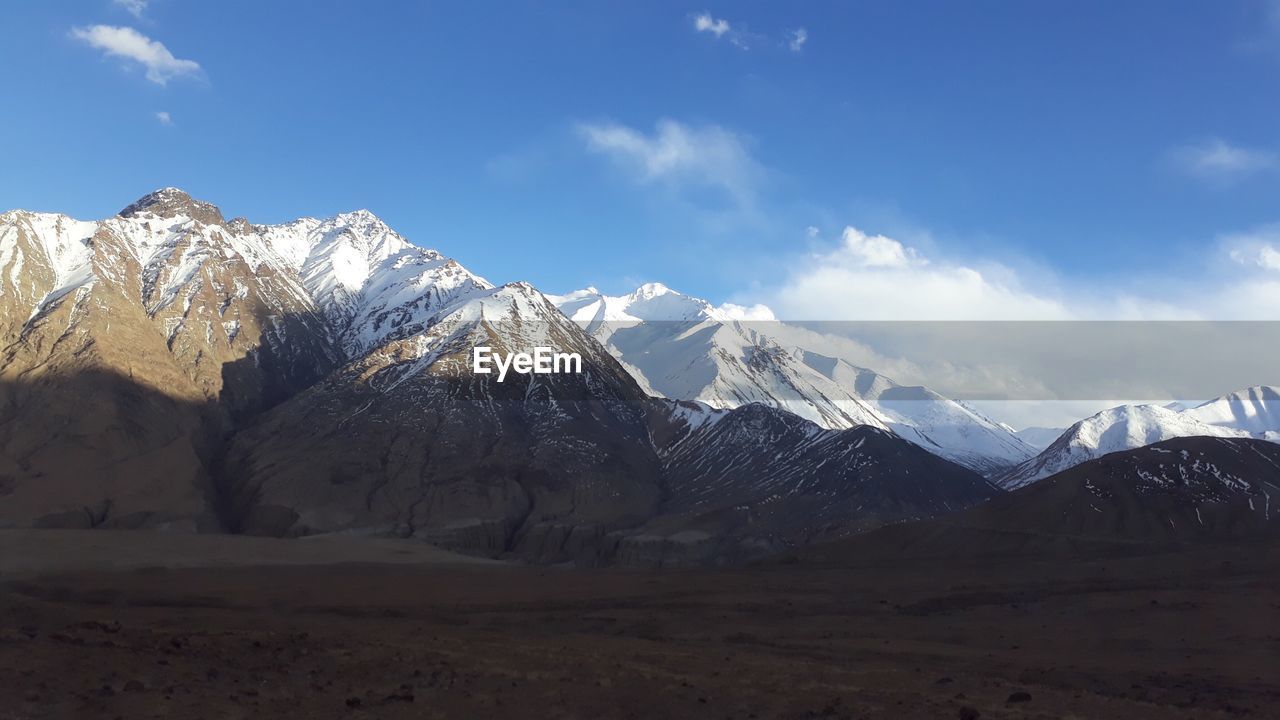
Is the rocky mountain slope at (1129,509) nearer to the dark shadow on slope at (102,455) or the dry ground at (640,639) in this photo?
the dry ground at (640,639)

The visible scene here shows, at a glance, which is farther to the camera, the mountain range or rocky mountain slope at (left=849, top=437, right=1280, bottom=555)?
the mountain range

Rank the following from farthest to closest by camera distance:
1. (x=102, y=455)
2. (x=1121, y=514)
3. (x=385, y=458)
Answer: (x=385, y=458) → (x=102, y=455) → (x=1121, y=514)

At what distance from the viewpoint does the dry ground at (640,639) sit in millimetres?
31906

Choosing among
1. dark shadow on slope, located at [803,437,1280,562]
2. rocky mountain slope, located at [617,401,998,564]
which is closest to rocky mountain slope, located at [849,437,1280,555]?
dark shadow on slope, located at [803,437,1280,562]

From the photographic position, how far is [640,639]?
5238 cm

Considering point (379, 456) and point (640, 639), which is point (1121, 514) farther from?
point (379, 456)

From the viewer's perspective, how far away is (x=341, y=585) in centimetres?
7519

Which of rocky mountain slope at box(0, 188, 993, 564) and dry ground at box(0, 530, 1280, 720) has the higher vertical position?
rocky mountain slope at box(0, 188, 993, 564)

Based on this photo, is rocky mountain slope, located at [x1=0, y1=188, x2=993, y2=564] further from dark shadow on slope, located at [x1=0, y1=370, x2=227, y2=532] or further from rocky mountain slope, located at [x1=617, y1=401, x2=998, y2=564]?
rocky mountain slope, located at [x1=617, y1=401, x2=998, y2=564]

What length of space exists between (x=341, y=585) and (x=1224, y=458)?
312 feet

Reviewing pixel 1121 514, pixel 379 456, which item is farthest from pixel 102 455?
pixel 1121 514

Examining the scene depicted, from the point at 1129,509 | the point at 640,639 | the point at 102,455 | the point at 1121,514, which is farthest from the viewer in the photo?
the point at 102,455

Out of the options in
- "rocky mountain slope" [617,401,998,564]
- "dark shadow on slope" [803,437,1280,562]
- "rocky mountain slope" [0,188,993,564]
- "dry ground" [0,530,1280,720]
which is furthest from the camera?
"rocky mountain slope" [0,188,993,564]

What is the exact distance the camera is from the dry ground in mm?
31906
